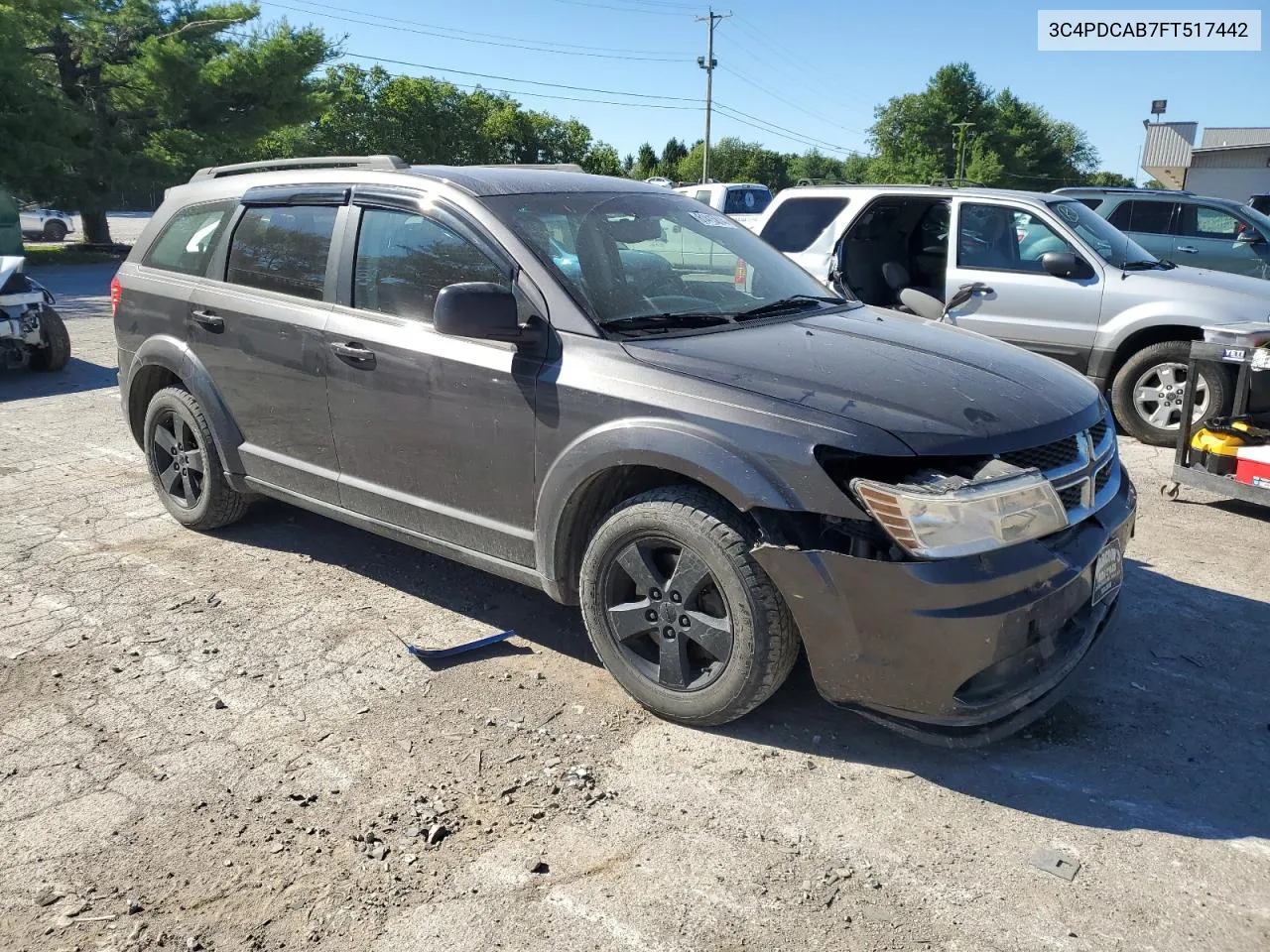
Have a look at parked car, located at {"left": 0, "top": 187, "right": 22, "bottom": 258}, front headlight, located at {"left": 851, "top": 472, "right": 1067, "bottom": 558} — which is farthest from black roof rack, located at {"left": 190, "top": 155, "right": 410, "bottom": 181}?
parked car, located at {"left": 0, "top": 187, "right": 22, "bottom": 258}

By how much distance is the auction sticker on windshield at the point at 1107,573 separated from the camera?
324cm

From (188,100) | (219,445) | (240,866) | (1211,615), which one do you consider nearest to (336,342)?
(219,445)

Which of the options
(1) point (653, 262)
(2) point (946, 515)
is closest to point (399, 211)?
(1) point (653, 262)

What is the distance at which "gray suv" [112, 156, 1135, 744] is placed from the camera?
290cm

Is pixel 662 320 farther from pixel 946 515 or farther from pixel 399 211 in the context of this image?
pixel 946 515

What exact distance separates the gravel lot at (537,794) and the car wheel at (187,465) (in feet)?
1.92

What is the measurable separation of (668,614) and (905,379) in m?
1.10

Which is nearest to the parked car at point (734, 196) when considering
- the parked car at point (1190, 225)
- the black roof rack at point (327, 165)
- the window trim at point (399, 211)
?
the parked car at point (1190, 225)

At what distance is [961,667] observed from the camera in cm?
287

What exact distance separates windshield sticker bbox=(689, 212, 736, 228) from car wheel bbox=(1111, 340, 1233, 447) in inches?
159

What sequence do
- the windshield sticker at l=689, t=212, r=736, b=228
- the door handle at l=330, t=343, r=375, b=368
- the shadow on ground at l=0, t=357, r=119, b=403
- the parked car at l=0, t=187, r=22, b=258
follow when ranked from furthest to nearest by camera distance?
the parked car at l=0, t=187, r=22, b=258 < the shadow on ground at l=0, t=357, r=119, b=403 < the windshield sticker at l=689, t=212, r=736, b=228 < the door handle at l=330, t=343, r=375, b=368

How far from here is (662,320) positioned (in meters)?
3.66

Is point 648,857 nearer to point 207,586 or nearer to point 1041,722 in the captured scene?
point 1041,722

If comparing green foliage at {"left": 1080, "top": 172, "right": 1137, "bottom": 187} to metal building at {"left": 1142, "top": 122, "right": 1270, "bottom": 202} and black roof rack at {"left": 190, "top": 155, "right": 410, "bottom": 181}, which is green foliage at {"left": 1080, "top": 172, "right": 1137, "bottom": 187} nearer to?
metal building at {"left": 1142, "top": 122, "right": 1270, "bottom": 202}
